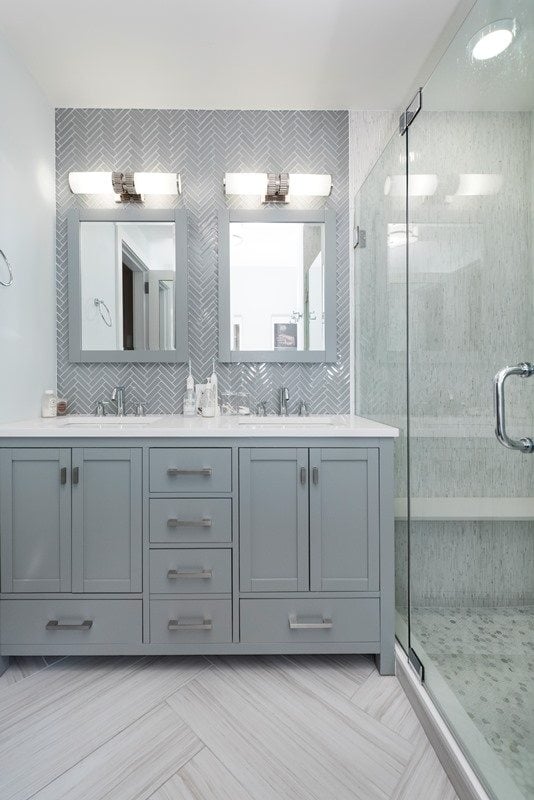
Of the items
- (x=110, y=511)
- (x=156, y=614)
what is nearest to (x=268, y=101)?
(x=110, y=511)

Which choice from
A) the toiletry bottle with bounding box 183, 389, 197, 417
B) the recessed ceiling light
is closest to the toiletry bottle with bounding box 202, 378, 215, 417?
the toiletry bottle with bounding box 183, 389, 197, 417

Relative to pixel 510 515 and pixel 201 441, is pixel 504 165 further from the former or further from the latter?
pixel 201 441

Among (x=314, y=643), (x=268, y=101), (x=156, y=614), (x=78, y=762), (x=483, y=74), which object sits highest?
(x=268, y=101)

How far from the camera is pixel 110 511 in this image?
5.75ft

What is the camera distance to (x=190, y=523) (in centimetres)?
174

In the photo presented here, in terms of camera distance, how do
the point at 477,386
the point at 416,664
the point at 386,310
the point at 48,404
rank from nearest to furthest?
the point at 477,386
the point at 416,664
the point at 386,310
the point at 48,404

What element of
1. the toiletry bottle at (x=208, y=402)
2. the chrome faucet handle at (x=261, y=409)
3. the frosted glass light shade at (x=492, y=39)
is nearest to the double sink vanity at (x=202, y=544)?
the toiletry bottle at (x=208, y=402)

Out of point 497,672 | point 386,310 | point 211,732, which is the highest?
point 386,310

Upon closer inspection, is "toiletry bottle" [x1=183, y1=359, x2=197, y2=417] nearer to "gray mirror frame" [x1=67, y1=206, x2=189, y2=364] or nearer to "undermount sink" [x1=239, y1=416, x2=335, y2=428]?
"gray mirror frame" [x1=67, y1=206, x2=189, y2=364]

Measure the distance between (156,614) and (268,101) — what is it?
2.37 m

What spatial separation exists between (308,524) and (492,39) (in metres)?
1.54

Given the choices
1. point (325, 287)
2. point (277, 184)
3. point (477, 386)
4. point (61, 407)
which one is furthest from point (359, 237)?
Result: point (61, 407)

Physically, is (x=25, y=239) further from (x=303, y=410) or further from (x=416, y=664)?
(x=416, y=664)

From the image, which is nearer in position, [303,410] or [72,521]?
[72,521]
